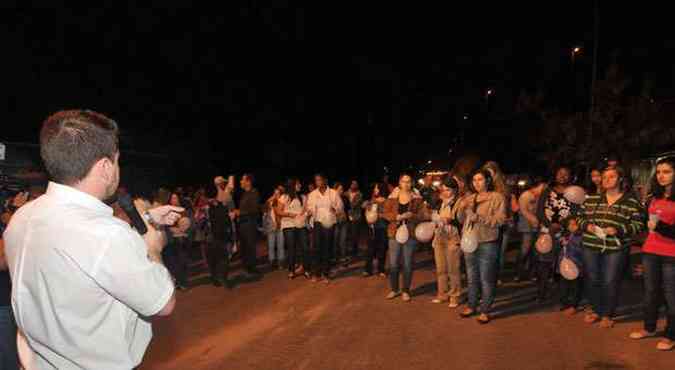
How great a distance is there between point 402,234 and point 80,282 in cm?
617

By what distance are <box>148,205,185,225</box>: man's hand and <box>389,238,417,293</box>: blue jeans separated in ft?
17.7

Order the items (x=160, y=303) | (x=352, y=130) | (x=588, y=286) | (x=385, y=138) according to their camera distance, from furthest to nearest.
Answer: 1. (x=385, y=138)
2. (x=352, y=130)
3. (x=588, y=286)
4. (x=160, y=303)

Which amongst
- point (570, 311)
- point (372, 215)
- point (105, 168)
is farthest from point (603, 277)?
point (105, 168)

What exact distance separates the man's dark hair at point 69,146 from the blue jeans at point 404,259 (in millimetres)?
6292

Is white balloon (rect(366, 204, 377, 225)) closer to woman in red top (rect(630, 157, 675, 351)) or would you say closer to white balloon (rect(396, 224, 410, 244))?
white balloon (rect(396, 224, 410, 244))

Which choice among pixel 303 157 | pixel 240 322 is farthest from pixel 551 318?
pixel 303 157

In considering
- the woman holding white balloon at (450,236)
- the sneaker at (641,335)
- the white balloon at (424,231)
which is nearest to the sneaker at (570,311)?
the sneaker at (641,335)

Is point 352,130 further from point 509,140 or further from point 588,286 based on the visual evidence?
point 588,286

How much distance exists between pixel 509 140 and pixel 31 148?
23.8 meters

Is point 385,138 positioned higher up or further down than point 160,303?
higher up

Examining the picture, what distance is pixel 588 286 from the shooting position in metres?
6.50

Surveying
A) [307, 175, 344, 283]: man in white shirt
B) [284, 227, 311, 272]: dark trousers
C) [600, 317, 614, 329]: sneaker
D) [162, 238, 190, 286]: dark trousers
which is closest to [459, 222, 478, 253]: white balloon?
[600, 317, 614, 329]: sneaker

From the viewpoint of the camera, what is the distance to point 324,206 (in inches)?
374

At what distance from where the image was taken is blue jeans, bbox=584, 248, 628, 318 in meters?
6.03
